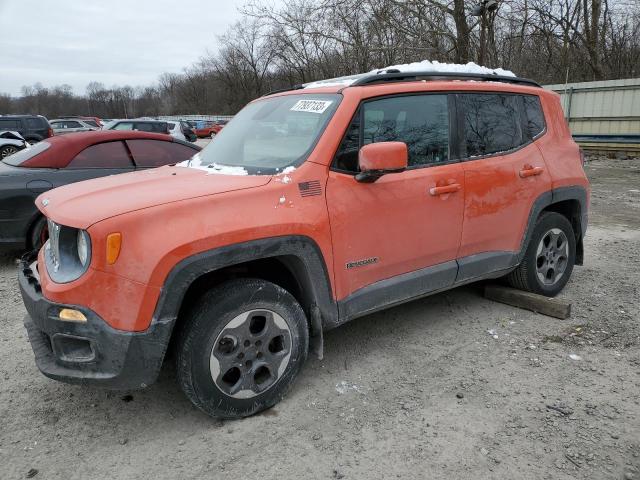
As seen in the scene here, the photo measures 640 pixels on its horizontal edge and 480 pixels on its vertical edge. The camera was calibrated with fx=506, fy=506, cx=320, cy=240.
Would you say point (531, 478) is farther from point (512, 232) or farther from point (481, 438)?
point (512, 232)

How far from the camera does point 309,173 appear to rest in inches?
117

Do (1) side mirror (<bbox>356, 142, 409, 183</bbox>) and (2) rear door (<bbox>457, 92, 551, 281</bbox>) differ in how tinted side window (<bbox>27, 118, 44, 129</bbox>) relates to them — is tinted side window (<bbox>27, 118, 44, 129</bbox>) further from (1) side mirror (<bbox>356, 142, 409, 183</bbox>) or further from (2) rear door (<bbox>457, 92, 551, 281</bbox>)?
(1) side mirror (<bbox>356, 142, 409, 183</bbox>)

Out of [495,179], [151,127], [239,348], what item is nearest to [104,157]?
[239,348]

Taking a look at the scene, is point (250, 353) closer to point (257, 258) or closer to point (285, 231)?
point (257, 258)

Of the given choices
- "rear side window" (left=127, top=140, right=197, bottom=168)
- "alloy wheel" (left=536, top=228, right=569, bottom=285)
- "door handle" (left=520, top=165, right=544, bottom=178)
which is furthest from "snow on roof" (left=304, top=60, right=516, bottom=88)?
"rear side window" (left=127, top=140, right=197, bottom=168)

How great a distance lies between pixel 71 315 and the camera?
2.46 m

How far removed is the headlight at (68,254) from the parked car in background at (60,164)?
10.3 ft

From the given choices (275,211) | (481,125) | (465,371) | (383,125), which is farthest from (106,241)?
(481,125)

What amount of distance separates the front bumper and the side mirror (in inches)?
55.5

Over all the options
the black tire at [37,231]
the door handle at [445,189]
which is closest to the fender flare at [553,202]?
the door handle at [445,189]

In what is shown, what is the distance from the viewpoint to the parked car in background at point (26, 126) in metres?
21.0

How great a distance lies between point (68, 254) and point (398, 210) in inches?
76.5

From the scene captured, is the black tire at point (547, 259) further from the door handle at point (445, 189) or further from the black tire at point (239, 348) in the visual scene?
the black tire at point (239, 348)

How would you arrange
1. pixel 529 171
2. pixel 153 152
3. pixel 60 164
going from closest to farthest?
1. pixel 529 171
2. pixel 60 164
3. pixel 153 152
